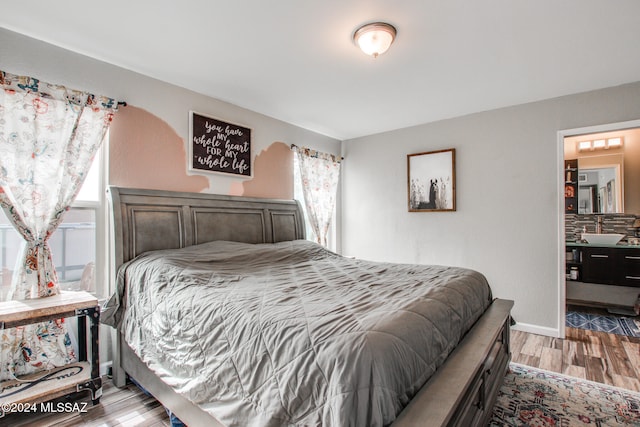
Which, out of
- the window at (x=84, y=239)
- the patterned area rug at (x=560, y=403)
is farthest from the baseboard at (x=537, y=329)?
the window at (x=84, y=239)

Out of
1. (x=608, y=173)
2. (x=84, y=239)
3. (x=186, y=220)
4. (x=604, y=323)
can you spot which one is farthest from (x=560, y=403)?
(x=608, y=173)

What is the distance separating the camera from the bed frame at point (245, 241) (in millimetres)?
1188

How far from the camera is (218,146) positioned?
3.19 meters

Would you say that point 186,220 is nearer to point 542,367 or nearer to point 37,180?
point 37,180

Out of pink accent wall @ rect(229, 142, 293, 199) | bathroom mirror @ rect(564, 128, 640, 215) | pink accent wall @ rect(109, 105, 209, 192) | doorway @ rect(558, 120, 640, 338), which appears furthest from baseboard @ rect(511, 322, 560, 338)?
pink accent wall @ rect(109, 105, 209, 192)

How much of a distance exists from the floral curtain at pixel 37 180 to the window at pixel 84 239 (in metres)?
0.17

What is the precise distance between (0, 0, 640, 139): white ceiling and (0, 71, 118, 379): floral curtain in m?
0.44

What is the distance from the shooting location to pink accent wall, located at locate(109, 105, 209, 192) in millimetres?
2491

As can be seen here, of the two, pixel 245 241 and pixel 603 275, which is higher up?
pixel 245 241

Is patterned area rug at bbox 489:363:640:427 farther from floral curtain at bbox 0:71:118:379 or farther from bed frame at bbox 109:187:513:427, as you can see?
floral curtain at bbox 0:71:118:379

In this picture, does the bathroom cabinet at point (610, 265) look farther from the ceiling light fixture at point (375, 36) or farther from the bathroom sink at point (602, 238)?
the ceiling light fixture at point (375, 36)

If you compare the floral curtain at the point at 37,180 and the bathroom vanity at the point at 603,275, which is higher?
the floral curtain at the point at 37,180

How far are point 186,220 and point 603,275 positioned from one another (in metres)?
4.95

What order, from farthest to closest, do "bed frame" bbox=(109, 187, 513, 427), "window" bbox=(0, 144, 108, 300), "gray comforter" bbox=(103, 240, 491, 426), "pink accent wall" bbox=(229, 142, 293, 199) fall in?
1. "pink accent wall" bbox=(229, 142, 293, 199)
2. "window" bbox=(0, 144, 108, 300)
3. "bed frame" bbox=(109, 187, 513, 427)
4. "gray comforter" bbox=(103, 240, 491, 426)
